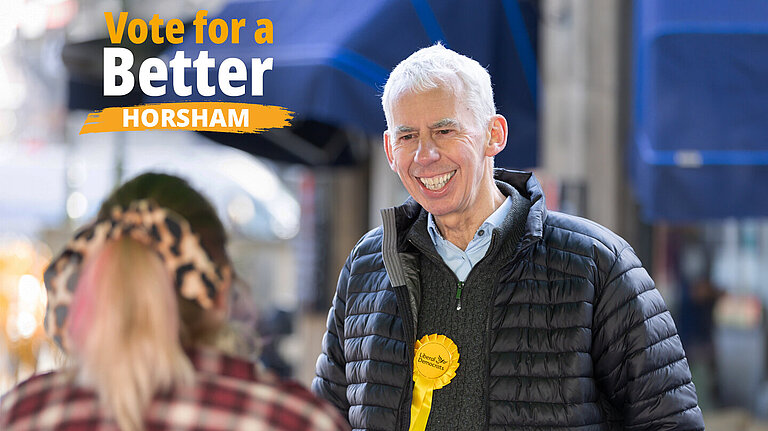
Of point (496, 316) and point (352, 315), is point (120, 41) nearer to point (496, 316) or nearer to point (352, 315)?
point (352, 315)

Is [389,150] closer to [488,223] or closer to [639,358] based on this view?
[488,223]

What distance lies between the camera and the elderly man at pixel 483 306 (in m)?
2.54

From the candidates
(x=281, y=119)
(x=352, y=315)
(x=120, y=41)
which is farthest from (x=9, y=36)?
(x=352, y=315)

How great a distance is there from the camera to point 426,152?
2.74m

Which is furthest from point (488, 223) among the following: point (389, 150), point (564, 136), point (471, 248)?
point (564, 136)

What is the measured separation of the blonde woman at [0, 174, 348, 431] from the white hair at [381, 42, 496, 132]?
41.1 inches

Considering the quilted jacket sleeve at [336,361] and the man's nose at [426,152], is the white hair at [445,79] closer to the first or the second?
the man's nose at [426,152]

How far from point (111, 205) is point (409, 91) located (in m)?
1.15

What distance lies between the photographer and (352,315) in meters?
2.92

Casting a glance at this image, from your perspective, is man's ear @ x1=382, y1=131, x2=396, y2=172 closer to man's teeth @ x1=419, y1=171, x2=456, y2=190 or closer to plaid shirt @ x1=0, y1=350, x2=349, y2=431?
man's teeth @ x1=419, y1=171, x2=456, y2=190

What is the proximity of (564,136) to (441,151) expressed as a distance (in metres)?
3.92

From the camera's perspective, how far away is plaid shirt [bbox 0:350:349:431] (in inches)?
67.6

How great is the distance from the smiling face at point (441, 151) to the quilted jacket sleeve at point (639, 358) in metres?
0.50

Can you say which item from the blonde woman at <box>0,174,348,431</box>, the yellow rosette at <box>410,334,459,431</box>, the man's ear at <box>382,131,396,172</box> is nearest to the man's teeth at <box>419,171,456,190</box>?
the man's ear at <box>382,131,396,172</box>
